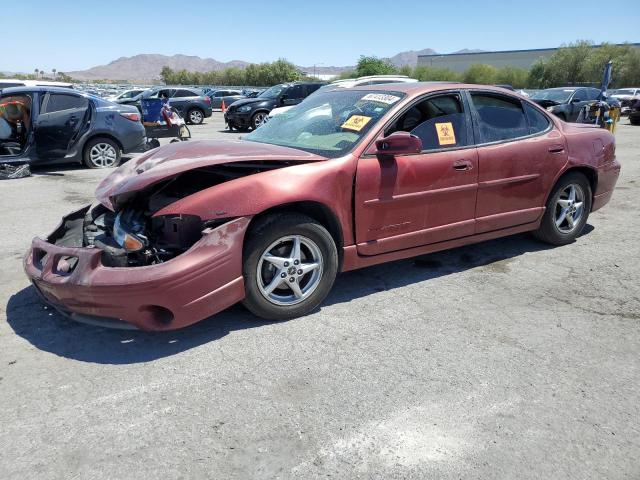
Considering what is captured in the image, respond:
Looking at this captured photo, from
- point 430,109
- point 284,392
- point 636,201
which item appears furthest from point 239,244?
point 636,201

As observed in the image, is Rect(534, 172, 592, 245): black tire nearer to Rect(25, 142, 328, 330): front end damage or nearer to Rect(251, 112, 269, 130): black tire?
Rect(25, 142, 328, 330): front end damage

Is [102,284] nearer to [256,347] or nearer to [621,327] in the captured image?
[256,347]

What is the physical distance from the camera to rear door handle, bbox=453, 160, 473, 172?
160 inches

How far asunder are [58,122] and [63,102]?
0.40 m

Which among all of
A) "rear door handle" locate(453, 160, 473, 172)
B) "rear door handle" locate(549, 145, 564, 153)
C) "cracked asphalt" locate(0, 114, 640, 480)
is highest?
"rear door handle" locate(549, 145, 564, 153)

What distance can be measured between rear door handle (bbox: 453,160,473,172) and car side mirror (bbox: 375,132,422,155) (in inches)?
22.5

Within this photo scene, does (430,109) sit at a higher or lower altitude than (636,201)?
higher

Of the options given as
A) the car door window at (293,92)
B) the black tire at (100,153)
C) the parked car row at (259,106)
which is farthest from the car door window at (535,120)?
the car door window at (293,92)

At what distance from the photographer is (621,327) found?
3490mm

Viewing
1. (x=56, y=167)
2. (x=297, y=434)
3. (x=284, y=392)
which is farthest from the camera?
(x=56, y=167)

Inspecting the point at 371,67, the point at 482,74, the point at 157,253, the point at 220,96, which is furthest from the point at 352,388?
the point at 482,74

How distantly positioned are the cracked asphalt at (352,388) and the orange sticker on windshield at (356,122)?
1.29 meters

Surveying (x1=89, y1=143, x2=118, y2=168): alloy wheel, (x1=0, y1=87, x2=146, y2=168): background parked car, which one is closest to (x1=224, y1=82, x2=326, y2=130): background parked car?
(x1=0, y1=87, x2=146, y2=168): background parked car

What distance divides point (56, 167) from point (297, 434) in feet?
31.3
